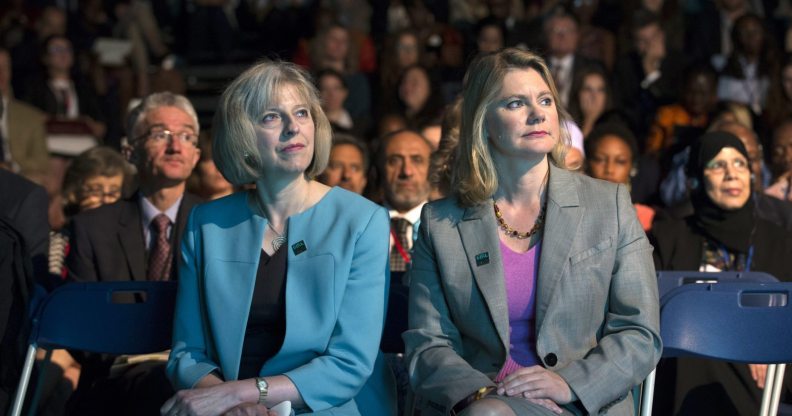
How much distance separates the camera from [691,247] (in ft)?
17.8

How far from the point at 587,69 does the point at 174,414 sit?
5.67 metres

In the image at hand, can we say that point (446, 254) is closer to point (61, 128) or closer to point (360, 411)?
point (360, 411)

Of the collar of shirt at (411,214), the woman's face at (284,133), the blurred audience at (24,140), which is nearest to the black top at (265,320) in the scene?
the woman's face at (284,133)

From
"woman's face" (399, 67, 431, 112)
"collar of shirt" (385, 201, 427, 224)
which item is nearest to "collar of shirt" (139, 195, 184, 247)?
"collar of shirt" (385, 201, 427, 224)

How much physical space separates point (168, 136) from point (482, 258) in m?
2.01

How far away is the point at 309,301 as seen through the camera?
3957mm

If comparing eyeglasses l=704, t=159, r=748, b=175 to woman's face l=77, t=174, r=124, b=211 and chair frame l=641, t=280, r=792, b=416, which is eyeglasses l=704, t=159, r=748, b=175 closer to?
chair frame l=641, t=280, r=792, b=416

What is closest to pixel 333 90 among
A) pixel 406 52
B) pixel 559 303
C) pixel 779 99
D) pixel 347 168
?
pixel 406 52

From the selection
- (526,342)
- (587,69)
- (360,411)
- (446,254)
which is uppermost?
(587,69)

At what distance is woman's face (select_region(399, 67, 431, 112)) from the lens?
31.1 feet

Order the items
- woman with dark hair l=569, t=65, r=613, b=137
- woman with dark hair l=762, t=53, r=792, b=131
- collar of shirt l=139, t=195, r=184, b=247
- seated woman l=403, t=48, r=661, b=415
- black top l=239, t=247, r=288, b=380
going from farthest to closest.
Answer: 1. woman with dark hair l=762, t=53, r=792, b=131
2. woman with dark hair l=569, t=65, r=613, b=137
3. collar of shirt l=139, t=195, r=184, b=247
4. black top l=239, t=247, r=288, b=380
5. seated woman l=403, t=48, r=661, b=415

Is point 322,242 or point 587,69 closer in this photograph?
point 322,242

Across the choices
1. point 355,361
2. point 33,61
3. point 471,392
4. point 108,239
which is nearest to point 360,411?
point 355,361

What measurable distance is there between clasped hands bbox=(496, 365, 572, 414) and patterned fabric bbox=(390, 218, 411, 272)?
76.5 inches
